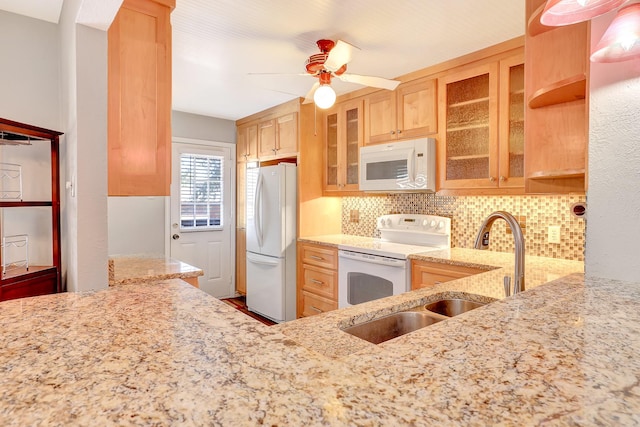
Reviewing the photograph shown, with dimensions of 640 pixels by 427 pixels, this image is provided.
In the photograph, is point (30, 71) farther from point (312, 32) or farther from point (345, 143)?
point (345, 143)

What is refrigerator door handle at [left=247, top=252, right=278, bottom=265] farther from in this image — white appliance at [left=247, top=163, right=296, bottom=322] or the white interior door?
the white interior door

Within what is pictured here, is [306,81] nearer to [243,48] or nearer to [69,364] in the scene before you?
[243,48]

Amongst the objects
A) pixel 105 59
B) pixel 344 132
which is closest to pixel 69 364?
A: pixel 105 59

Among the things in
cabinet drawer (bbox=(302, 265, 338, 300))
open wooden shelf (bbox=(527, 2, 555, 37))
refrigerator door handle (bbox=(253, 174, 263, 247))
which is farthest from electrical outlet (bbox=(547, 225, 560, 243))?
refrigerator door handle (bbox=(253, 174, 263, 247))

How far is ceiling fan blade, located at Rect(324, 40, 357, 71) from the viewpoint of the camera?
1.94 m

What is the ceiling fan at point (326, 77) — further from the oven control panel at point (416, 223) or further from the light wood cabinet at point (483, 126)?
the oven control panel at point (416, 223)

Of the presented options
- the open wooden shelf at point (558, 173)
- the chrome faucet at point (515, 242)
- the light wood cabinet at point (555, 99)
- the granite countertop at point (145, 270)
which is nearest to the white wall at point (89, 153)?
the granite countertop at point (145, 270)

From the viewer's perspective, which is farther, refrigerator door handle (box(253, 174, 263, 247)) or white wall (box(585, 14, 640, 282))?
refrigerator door handle (box(253, 174, 263, 247))

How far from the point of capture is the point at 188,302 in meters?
0.96

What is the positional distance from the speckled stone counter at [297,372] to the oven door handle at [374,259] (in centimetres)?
176

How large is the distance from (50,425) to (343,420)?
1.10 feet

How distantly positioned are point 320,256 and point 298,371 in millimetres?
2908

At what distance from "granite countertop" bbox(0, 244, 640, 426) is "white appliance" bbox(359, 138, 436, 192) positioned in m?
2.01

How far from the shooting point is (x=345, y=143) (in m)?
3.58
